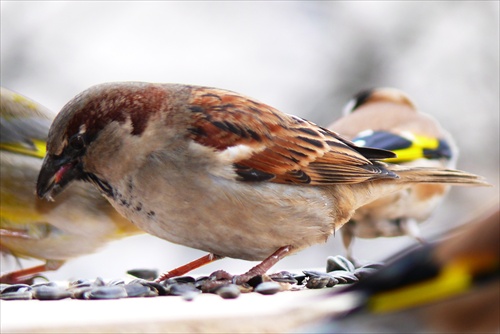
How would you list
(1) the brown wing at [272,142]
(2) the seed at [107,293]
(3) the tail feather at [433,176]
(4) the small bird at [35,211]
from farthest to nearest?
(4) the small bird at [35,211]
(3) the tail feather at [433,176]
(1) the brown wing at [272,142]
(2) the seed at [107,293]

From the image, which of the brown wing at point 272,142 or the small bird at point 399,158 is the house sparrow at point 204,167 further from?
the small bird at point 399,158

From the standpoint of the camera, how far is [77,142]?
8.18 feet

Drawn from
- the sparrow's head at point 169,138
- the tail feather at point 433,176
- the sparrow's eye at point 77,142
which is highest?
the tail feather at point 433,176

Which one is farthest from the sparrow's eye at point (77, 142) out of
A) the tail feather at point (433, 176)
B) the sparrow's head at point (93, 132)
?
the tail feather at point (433, 176)

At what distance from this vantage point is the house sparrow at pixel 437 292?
4.10ft

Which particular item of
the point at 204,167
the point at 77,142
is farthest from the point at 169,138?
the point at 77,142

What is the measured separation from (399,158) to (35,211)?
6.63 feet

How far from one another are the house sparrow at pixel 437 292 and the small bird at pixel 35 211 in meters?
2.19

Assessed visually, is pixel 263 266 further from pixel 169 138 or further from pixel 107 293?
pixel 107 293

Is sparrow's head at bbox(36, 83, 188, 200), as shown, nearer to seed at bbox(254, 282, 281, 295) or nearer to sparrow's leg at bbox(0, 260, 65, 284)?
seed at bbox(254, 282, 281, 295)

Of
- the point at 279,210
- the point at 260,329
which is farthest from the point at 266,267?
the point at 260,329

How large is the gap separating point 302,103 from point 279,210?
422cm

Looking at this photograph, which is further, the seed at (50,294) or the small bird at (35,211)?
the small bird at (35,211)

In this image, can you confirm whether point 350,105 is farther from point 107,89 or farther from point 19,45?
point 107,89
